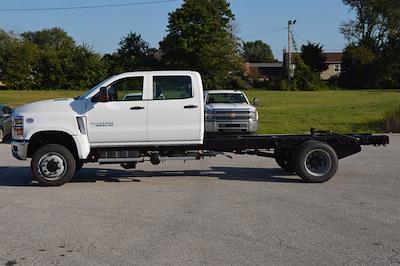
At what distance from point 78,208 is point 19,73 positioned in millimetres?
80710

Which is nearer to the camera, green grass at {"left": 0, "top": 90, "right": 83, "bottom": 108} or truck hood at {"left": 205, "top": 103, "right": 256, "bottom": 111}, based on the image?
truck hood at {"left": 205, "top": 103, "right": 256, "bottom": 111}

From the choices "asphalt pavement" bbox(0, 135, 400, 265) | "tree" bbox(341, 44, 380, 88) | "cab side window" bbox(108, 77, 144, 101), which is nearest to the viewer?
"asphalt pavement" bbox(0, 135, 400, 265)

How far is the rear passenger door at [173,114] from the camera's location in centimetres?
1081

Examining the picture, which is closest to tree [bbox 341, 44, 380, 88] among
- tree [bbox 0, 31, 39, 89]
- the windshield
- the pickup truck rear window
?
tree [bbox 0, 31, 39, 89]

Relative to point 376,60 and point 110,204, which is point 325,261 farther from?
point 376,60

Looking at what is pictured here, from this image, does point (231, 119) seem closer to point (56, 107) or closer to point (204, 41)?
point (56, 107)

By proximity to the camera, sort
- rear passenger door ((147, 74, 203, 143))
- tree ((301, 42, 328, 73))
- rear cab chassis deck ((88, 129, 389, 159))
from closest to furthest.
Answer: rear passenger door ((147, 74, 203, 143)) < rear cab chassis deck ((88, 129, 389, 159)) < tree ((301, 42, 328, 73))

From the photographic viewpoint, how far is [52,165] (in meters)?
10.7

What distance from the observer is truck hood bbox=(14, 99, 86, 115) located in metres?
10.6

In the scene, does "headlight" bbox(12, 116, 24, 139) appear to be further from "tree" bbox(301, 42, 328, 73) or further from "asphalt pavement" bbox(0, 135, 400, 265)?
"tree" bbox(301, 42, 328, 73)

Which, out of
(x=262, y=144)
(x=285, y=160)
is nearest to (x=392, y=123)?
(x=285, y=160)

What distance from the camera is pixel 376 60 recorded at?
298 feet

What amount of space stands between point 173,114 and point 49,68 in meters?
78.3

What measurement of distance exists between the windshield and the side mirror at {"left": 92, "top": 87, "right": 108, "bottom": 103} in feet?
34.1
